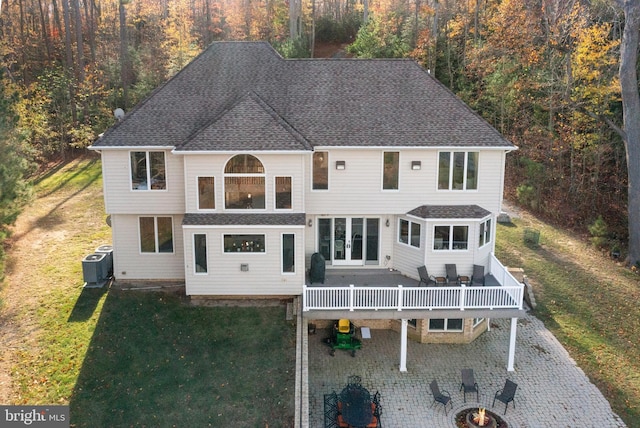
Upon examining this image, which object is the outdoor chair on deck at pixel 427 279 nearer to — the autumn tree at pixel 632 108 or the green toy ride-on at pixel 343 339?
the green toy ride-on at pixel 343 339

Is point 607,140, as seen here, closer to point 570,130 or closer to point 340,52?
point 570,130

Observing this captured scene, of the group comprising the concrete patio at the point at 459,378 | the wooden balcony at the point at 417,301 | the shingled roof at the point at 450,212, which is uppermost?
the shingled roof at the point at 450,212

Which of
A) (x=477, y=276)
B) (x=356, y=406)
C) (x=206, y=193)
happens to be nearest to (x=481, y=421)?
(x=356, y=406)

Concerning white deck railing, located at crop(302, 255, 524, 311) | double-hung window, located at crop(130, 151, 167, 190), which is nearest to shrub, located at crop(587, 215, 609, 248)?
white deck railing, located at crop(302, 255, 524, 311)

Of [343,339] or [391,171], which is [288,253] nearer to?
[343,339]

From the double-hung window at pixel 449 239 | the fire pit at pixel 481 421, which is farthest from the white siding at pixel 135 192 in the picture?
the fire pit at pixel 481 421

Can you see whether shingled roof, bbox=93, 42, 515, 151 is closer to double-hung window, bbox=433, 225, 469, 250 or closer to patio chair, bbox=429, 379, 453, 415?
double-hung window, bbox=433, 225, 469, 250
